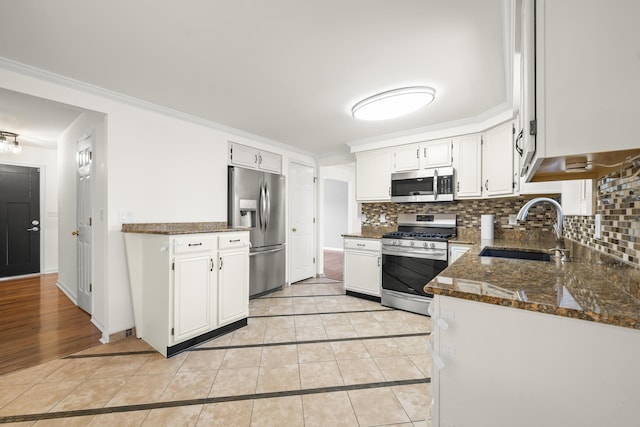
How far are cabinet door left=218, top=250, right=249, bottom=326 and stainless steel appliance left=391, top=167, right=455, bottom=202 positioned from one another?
2.14 m

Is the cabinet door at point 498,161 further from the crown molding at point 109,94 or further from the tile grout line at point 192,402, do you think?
the crown molding at point 109,94

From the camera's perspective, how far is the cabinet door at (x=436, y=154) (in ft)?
10.7

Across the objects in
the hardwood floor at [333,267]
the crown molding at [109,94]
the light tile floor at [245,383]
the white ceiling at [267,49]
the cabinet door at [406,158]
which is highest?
the white ceiling at [267,49]

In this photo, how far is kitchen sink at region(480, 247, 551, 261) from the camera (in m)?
2.03

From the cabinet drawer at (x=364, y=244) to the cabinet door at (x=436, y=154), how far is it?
1175mm

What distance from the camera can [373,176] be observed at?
3.83 meters

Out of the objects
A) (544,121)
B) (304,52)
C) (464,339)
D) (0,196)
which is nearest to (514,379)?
(464,339)

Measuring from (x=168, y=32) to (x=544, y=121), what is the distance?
2036 mm

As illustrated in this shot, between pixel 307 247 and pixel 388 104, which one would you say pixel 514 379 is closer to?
pixel 388 104

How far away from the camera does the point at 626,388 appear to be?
0.71m

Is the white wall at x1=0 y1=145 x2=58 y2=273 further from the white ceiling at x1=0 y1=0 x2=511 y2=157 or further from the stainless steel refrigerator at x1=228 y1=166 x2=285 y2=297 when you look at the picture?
the stainless steel refrigerator at x1=228 y1=166 x2=285 y2=297

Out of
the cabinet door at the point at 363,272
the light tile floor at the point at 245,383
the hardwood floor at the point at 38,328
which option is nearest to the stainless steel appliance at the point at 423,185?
the cabinet door at the point at 363,272

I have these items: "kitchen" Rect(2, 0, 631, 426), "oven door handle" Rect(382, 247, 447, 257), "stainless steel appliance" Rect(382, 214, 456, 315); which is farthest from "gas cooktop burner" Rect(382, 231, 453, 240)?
"kitchen" Rect(2, 0, 631, 426)

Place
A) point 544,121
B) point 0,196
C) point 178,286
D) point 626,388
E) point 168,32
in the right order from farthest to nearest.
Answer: point 0,196 < point 178,286 < point 168,32 < point 544,121 < point 626,388
